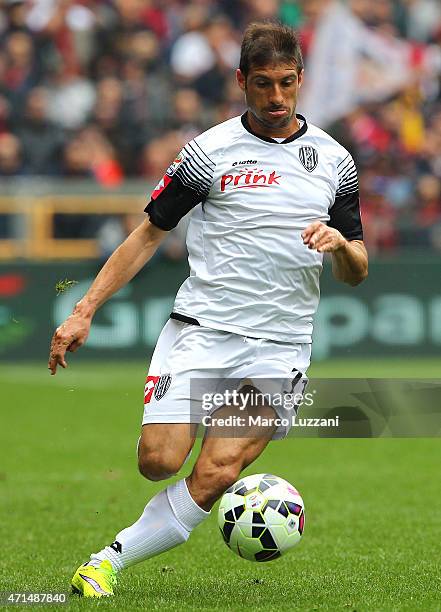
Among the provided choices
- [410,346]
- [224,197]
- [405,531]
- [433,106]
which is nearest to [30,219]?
[410,346]

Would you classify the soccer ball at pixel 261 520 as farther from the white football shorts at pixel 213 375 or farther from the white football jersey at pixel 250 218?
the white football jersey at pixel 250 218

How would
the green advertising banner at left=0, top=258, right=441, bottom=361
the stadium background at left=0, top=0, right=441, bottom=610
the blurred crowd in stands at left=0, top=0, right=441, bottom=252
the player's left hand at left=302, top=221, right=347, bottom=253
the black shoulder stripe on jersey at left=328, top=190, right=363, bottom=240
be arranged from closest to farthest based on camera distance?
the player's left hand at left=302, top=221, right=347, bottom=253, the black shoulder stripe on jersey at left=328, top=190, right=363, bottom=240, the stadium background at left=0, top=0, right=441, bottom=610, the green advertising banner at left=0, top=258, right=441, bottom=361, the blurred crowd in stands at left=0, top=0, right=441, bottom=252

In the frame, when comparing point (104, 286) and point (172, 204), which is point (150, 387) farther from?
point (172, 204)

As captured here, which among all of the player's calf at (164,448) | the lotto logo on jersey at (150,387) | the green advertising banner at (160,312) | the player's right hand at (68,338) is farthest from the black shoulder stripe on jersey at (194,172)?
the green advertising banner at (160,312)

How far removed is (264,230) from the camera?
5734 mm

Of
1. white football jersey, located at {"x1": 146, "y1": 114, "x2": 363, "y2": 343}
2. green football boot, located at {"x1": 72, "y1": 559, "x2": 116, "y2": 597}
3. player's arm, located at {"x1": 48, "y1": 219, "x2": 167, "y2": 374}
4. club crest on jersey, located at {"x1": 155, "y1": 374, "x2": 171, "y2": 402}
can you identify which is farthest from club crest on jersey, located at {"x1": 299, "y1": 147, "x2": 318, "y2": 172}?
green football boot, located at {"x1": 72, "y1": 559, "x2": 116, "y2": 597}

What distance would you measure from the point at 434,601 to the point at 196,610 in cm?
104

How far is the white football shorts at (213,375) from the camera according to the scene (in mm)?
5660

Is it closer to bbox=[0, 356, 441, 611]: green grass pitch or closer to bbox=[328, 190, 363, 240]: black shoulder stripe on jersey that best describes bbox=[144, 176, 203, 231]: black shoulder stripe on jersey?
bbox=[328, 190, 363, 240]: black shoulder stripe on jersey

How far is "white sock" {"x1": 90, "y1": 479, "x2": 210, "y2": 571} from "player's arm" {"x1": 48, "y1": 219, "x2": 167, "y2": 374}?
2.48ft

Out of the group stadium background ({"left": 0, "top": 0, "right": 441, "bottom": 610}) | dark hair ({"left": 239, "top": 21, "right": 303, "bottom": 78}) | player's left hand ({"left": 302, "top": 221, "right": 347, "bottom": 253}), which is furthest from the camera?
stadium background ({"left": 0, "top": 0, "right": 441, "bottom": 610})

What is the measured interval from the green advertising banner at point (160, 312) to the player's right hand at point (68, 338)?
10.7 metres

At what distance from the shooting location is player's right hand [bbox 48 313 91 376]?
5551mm

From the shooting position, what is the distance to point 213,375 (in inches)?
225
